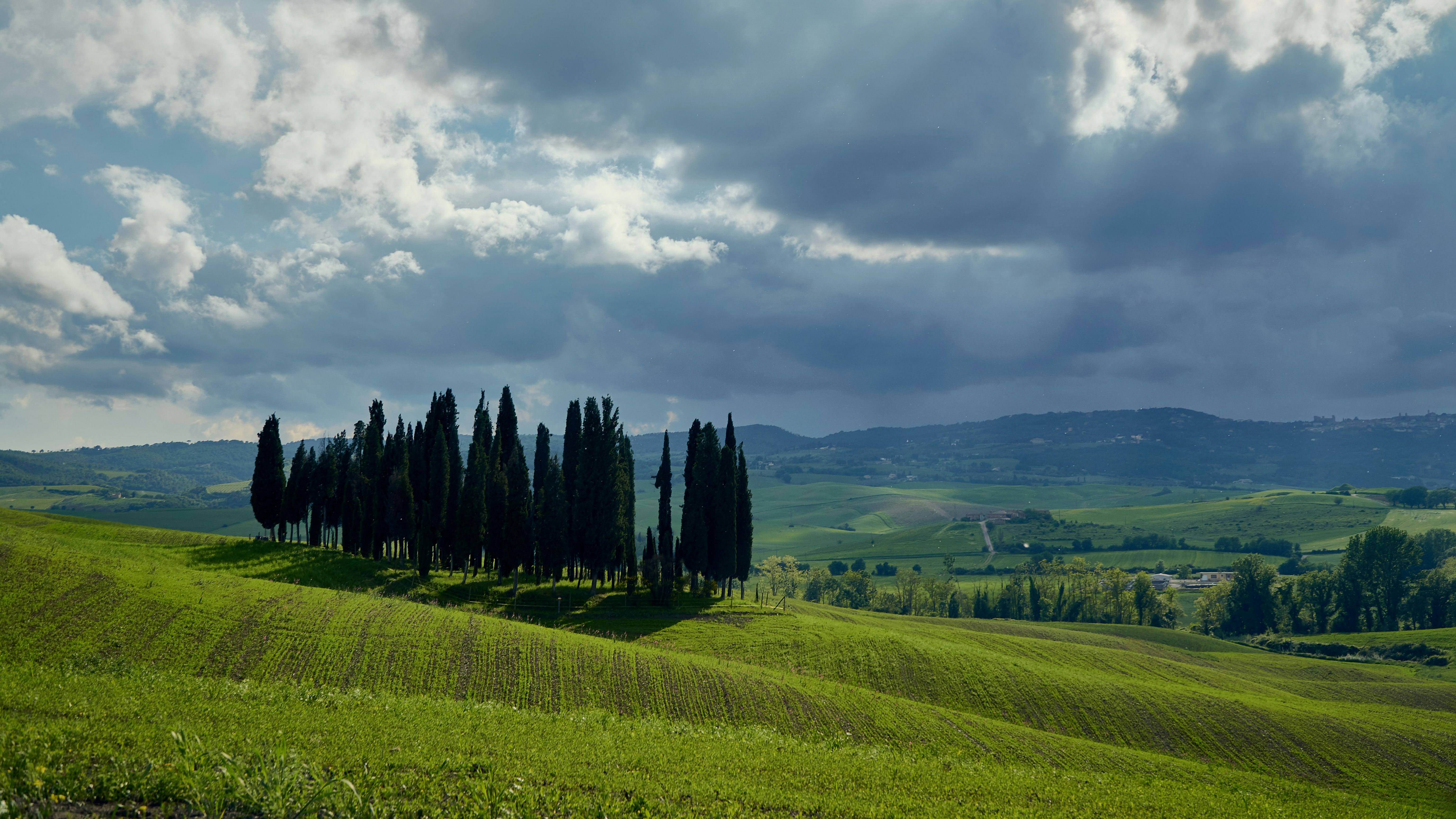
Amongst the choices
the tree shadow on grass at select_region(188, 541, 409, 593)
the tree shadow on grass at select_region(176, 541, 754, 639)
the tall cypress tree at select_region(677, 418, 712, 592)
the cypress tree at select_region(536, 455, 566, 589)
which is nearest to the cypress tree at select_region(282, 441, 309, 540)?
the tree shadow on grass at select_region(176, 541, 754, 639)

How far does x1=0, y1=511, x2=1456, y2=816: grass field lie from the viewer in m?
20.5

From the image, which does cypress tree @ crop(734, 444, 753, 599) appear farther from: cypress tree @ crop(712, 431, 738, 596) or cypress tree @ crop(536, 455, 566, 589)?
cypress tree @ crop(536, 455, 566, 589)

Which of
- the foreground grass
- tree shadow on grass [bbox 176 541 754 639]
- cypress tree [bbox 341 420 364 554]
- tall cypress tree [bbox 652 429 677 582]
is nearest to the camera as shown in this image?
the foreground grass

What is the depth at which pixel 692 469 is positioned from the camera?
93.1 metres

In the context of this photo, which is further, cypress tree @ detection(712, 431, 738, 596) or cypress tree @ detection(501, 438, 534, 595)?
cypress tree @ detection(712, 431, 738, 596)

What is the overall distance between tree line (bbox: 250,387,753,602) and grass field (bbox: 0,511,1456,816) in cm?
702

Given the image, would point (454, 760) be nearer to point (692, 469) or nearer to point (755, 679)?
point (755, 679)

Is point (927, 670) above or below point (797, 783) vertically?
below

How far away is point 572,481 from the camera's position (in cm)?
9194

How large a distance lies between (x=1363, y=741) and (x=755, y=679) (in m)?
43.0

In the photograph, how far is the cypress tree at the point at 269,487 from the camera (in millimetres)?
97125

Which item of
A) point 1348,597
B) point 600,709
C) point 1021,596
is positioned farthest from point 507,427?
point 1348,597

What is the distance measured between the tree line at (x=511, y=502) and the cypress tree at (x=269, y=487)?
0.15 m

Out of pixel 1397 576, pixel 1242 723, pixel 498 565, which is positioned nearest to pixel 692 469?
pixel 498 565
